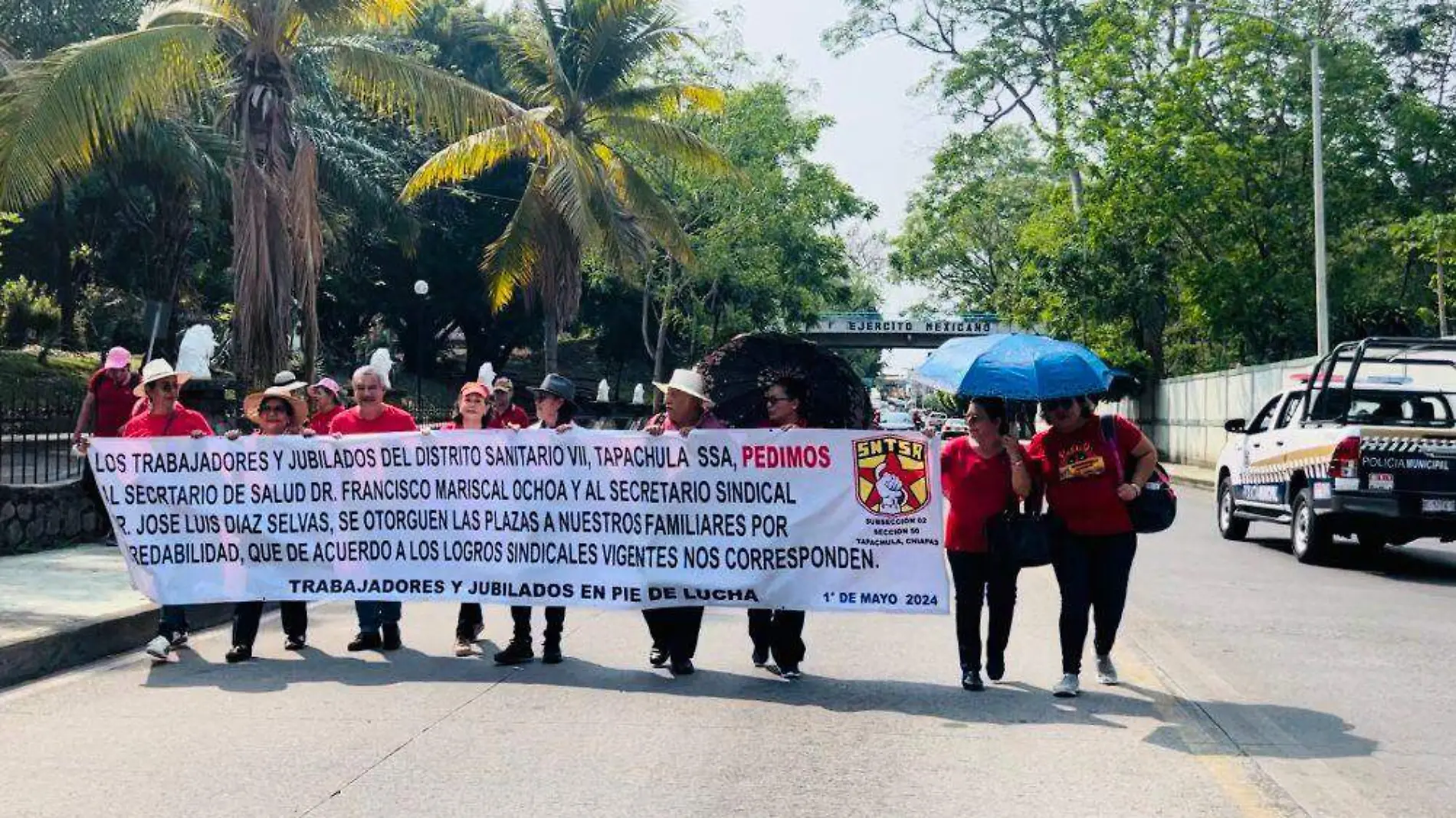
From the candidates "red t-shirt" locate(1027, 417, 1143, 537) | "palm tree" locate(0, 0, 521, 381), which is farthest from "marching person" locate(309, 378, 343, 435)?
"palm tree" locate(0, 0, 521, 381)

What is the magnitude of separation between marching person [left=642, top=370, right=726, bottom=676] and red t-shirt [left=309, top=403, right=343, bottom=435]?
239cm

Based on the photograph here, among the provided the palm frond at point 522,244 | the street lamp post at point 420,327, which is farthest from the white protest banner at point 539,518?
the street lamp post at point 420,327

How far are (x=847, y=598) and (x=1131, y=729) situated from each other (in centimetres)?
184

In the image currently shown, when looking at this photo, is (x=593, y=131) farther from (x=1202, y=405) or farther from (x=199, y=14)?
(x=1202, y=405)

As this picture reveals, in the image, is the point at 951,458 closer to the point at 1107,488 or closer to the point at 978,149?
the point at 1107,488

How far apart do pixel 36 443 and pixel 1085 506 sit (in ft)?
33.5

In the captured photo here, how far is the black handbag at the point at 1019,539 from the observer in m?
7.68

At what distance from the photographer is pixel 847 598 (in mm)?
8320

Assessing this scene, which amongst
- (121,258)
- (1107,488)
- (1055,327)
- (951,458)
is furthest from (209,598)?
(1055,327)

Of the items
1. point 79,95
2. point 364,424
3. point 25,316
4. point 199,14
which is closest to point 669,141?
point 199,14

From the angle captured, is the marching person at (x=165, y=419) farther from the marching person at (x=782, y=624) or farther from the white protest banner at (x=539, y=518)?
the marching person at (x=782, y=624)

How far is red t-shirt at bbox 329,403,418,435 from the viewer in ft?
30.8

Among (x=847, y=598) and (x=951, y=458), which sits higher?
(x=951, y=458)

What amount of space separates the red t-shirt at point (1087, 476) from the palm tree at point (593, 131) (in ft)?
49.8
